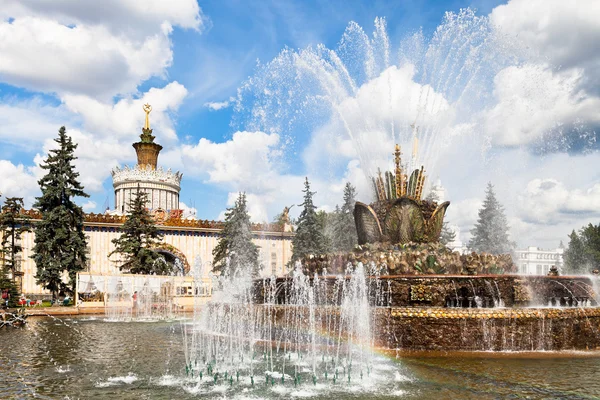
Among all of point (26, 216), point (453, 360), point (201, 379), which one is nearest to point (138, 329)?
point (201, 379)

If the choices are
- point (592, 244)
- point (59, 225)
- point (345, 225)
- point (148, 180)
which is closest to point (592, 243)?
point (592, 244)

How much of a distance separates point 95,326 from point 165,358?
8.88 m

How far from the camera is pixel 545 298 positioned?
488 inches

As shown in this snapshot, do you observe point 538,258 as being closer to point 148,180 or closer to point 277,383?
point 148,180

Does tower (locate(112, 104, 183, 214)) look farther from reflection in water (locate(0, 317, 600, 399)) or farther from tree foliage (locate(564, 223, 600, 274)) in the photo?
tree foliage (locate(564, 223, 600, 274))

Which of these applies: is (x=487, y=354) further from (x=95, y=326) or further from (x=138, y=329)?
(x=95, y=326)

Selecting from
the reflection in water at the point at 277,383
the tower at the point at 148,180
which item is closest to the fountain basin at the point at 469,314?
the reflection in water at the point at 277,383

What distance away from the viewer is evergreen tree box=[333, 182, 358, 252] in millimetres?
45219

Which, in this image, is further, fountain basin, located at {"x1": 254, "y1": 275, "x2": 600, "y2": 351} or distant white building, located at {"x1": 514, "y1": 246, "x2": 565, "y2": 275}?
distant white building, located at {"x1": 514, "y1": 246, "x2": 565, "y2": 275}

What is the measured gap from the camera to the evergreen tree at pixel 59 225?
92.4 ft

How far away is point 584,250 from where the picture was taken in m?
63.2

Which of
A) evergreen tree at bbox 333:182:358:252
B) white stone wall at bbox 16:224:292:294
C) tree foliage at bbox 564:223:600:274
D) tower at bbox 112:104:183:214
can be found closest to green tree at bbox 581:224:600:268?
tree foliage at bbox 564:223:600:274

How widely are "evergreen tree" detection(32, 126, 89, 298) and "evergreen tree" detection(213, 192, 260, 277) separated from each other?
12.7m

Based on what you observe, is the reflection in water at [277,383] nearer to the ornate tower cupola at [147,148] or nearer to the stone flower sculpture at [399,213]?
the stone flower sculpture at [399,213]
